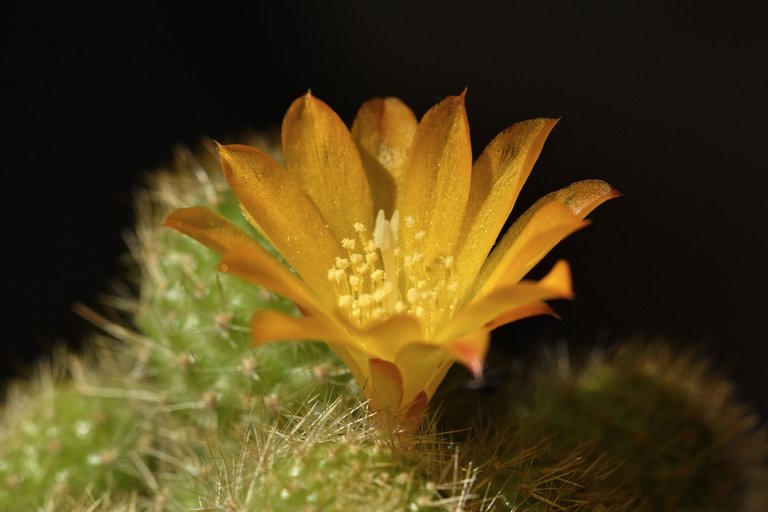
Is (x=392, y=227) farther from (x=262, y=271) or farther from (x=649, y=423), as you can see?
(x=649, y=423)

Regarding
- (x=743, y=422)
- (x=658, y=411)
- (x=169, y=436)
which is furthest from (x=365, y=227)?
(x=743, y=422)

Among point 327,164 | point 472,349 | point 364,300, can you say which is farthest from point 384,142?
point 472,349

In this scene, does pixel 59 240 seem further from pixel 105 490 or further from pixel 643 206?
pixel 643 206

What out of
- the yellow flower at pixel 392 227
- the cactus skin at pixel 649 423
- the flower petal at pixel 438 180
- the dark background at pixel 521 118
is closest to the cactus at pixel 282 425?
the cactus skin at pixel 649 423

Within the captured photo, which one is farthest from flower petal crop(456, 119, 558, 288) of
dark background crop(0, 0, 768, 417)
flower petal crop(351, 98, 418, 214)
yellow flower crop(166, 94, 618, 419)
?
dark background crop(0, 0, 768, 417)

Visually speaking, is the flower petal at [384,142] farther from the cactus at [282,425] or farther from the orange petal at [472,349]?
the orange petal at [472,349]

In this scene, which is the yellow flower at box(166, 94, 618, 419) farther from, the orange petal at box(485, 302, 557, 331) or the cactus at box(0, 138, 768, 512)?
the cactus at box(0, 138, 768, 512)
